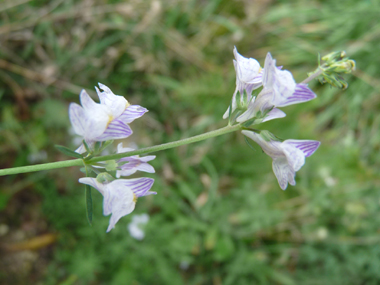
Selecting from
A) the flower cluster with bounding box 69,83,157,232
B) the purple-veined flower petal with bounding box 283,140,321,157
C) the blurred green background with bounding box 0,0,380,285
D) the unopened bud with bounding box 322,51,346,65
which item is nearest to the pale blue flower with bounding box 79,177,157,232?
the flower cluster with bounding box 69,83,157,232

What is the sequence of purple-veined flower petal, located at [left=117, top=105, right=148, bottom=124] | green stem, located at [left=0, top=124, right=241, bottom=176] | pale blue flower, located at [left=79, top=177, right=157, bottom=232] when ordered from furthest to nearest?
purple-veined flower petal, located at [left=117, top=105, right=148, bottom=124] → pale blue flower, located at [left=79, top=177, right=157, bottom=232] → green stem, located at [left=0, top=124, right=241, bottom=176]

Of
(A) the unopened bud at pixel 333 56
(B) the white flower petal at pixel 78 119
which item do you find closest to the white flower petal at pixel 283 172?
(A) the unopened bud at pixel 333 56

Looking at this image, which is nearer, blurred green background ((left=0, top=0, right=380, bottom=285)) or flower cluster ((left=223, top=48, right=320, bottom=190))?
A: flower cluster ((left=223, top=48, right=320, bottom=190))

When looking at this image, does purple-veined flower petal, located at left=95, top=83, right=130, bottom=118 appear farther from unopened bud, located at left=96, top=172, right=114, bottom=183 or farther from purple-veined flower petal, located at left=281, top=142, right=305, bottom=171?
purple-veined flower petal, located at left=281, top=142, right=305, bottom=171

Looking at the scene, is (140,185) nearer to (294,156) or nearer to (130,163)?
(130,163)

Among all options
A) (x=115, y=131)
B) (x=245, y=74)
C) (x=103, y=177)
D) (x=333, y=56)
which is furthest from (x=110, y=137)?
(x=333, y=56)

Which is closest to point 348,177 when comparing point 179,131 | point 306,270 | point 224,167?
point 306,270

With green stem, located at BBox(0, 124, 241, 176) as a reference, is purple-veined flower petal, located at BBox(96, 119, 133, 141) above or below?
above

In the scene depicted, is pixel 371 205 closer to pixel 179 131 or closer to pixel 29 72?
pixel 179 131
